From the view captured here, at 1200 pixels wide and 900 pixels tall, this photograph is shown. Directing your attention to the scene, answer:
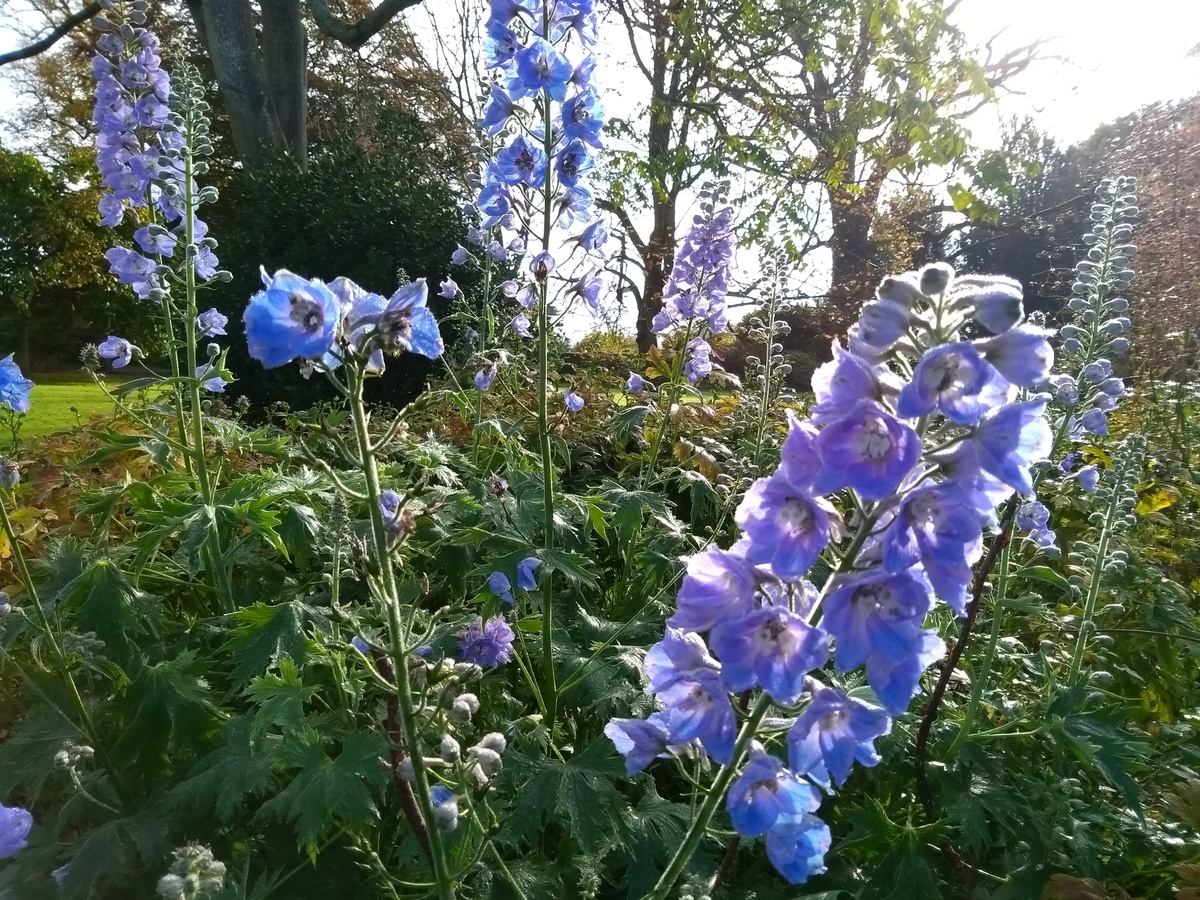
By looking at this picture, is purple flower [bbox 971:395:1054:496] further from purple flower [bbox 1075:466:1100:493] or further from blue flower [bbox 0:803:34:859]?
purple flower [bbox 1075:466:1100:493]

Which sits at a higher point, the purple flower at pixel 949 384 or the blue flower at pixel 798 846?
the purple flower at pixel 949 384

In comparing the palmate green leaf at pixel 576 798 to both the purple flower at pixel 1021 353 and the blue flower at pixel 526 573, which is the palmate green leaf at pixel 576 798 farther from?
the purple flower at pixel 1021 353

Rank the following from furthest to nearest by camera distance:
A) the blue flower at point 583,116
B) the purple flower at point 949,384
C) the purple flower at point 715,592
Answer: the blue flower at point 583,116 < the purple flower at point 715,592 < the purple flower at point 949,384

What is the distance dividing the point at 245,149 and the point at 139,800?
10.3m

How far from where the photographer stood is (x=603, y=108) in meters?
3.05

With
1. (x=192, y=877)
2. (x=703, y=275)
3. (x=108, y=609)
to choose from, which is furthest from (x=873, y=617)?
(x=703, y=275)

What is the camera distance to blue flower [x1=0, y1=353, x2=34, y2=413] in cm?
235

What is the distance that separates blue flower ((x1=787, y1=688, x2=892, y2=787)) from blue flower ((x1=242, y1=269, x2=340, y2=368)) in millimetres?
1024

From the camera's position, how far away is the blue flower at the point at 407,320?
1344 millimetres

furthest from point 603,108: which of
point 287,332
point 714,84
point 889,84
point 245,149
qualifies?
point 714,84

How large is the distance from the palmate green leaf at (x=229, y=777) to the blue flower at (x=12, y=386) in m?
1.26

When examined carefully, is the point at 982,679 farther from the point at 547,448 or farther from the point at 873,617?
the point at 873,617

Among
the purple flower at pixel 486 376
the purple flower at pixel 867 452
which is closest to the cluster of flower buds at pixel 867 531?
the purple flower at pixel 867 452

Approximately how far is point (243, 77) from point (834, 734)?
11.8 metres
